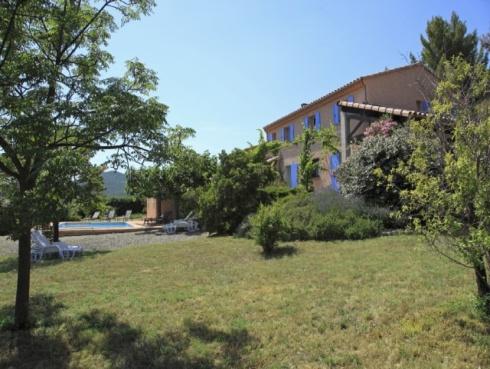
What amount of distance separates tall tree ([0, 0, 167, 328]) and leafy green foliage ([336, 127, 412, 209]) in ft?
29.8

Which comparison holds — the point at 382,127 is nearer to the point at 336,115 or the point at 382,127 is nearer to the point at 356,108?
the point at 356,108

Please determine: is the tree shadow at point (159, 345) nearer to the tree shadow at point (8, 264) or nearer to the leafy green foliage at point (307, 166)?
the tree shadow at point (8, 264)

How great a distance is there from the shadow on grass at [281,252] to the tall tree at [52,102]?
16.9 ft

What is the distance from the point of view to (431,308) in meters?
5.54

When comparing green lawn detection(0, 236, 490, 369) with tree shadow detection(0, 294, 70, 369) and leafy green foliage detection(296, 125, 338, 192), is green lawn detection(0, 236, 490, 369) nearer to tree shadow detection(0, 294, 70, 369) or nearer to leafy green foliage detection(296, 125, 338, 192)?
tree shadow detection(0, 294, 70, 369)

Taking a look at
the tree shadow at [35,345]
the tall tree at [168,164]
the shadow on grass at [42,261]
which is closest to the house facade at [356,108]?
the shadow on grass at [42,261]

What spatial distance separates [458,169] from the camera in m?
4.64

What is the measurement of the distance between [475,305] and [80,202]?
4829 millimetres

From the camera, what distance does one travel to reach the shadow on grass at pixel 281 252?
401 inches

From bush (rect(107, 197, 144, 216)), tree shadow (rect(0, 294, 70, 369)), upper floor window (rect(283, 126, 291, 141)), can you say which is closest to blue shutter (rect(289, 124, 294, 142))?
upper floor window (rect(283, 126, 291, 141))

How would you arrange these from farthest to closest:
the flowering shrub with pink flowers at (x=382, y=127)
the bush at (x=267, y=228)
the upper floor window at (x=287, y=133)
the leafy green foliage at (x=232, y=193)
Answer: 1. the upper floor window at (x=287, y=133)
2. the leafy green foliage at (x=232, y=193)
3. the flowering shrub with pink flowers at (x=382, y=127)
4. the bush at (x=267, y=228)

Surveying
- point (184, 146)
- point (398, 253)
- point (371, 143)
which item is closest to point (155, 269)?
point (184, 146)

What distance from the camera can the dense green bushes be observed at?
10.9 m

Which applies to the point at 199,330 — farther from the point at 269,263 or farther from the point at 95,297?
the point at 269,263
